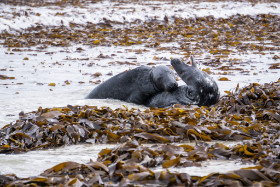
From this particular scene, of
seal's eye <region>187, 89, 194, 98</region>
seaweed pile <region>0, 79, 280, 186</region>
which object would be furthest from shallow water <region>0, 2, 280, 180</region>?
seal's eye <region>187, 89, 194, 98</region>

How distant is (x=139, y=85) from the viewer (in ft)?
18.2

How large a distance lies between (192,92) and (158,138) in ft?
7.10

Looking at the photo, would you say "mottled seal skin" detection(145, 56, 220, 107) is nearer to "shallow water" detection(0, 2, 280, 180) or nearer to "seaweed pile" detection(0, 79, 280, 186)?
"seaweed pile" detection(0, 79, 280, 186)

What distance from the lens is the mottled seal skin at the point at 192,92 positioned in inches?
204

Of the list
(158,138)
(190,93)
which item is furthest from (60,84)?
(158,138)

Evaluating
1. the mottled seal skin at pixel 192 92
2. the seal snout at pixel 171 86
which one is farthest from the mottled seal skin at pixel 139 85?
the mottled seal skin at pixel 192 92

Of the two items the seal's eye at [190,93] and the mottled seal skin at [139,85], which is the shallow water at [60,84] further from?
the seal's eye at [190,93]

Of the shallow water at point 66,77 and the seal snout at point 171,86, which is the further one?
the seal snout at point 171,86

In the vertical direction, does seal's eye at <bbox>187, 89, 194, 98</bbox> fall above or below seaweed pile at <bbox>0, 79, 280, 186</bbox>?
below

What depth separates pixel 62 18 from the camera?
1548cm

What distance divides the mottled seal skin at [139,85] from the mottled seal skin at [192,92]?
0.38ft

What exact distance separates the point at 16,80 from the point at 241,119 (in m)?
5.10

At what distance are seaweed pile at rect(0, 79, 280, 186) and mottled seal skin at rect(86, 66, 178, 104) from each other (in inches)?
32.7

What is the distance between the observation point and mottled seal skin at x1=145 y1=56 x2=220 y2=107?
17.0ft
